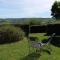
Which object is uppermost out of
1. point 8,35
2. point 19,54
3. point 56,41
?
point 8,35

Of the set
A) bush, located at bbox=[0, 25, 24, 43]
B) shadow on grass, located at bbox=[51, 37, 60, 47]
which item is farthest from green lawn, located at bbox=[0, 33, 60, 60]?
shadow on grass, located at bbox=[51, 37, 60, 47]

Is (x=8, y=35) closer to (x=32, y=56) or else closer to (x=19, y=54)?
(x=19, y=54)

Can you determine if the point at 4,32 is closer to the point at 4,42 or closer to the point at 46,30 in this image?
the point at 4,42

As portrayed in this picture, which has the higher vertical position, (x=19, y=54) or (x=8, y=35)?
(x=8, y=35)

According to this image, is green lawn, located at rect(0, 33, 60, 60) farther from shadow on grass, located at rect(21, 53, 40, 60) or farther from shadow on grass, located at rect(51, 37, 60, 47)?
shadow on grass, located at rect(51, 37, 60, 47)

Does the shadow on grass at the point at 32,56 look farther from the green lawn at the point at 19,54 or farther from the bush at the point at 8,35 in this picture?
the bush at the point at 8,35

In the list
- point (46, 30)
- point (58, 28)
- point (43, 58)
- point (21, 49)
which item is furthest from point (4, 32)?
point (46, 30)

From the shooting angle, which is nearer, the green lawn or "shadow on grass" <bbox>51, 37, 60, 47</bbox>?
the green lawn

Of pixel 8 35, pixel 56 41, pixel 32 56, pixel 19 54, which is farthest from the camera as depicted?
pixel 56 41

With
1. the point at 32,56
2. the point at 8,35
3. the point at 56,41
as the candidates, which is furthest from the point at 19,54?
the point at 56,41

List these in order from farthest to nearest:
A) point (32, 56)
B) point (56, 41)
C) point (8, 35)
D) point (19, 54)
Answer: point (56, 41), point (8, 35), point (19, 54), point (32, 56)

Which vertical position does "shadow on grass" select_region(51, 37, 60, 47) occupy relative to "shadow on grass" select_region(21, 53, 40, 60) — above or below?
below

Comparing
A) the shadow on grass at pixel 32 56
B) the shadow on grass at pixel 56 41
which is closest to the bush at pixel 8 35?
the shadow on grass at pixel 56 41

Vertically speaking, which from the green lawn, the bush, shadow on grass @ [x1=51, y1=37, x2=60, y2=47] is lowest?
shadow on grass @ [x1=51, y1=37, x2=60, y2=47]
